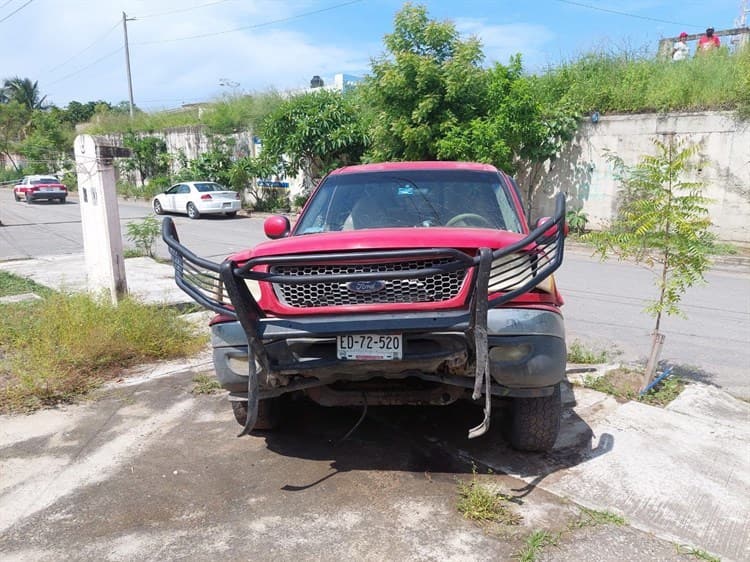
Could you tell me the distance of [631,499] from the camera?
3203mm

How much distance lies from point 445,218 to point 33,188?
112 feet

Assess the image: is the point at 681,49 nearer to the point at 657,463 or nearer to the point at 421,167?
the point at 421,167

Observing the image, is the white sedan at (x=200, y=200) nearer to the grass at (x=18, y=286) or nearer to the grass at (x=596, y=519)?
the grass at (x=18, y=286)

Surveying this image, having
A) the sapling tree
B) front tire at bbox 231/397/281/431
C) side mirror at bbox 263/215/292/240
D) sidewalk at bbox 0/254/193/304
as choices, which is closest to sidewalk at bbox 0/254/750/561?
the sapling tree

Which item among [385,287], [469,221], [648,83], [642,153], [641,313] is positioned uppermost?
[648,83]

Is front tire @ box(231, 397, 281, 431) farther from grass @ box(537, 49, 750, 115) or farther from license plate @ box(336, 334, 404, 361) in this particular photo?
grass @ box(537, 49, 750, 115)

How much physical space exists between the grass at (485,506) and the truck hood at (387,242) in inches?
50.0

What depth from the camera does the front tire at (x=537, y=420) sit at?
3.56 metres

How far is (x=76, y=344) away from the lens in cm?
545

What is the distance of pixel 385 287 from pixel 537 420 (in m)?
1.26

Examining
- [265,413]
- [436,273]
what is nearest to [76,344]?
[265,413]

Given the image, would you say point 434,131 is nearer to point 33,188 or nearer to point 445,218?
point 445,218

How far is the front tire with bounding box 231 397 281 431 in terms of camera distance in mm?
3951

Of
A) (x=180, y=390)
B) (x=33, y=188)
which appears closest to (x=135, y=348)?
(x=180, y=390)
